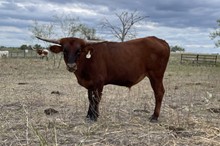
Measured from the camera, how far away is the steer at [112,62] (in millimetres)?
8086

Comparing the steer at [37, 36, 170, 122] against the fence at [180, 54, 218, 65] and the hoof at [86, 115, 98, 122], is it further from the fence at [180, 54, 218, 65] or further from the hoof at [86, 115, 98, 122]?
the fence at [180, 54, 218, 65]

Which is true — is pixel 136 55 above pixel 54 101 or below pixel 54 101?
above

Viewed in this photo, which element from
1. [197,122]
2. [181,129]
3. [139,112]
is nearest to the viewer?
[181,129]

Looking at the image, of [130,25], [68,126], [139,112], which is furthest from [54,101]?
[130,25]

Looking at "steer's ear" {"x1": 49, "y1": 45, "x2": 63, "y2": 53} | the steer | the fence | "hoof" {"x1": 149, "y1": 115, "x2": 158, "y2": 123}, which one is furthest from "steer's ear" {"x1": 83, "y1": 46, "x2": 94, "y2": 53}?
the fence

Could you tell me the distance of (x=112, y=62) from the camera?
28.0 ft

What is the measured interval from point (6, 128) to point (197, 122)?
12.5ft

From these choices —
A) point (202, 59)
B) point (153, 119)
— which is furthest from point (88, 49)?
point (202, 59)

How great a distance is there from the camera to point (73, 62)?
770 cm

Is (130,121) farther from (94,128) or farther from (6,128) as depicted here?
(6,128)

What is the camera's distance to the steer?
8.09 meters

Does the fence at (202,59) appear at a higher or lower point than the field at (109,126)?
lower

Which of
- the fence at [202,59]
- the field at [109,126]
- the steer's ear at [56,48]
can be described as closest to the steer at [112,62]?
the steer's ear at [56,48]

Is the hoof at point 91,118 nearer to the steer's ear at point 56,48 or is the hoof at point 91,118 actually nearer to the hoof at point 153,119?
the hoof at point 153,119
